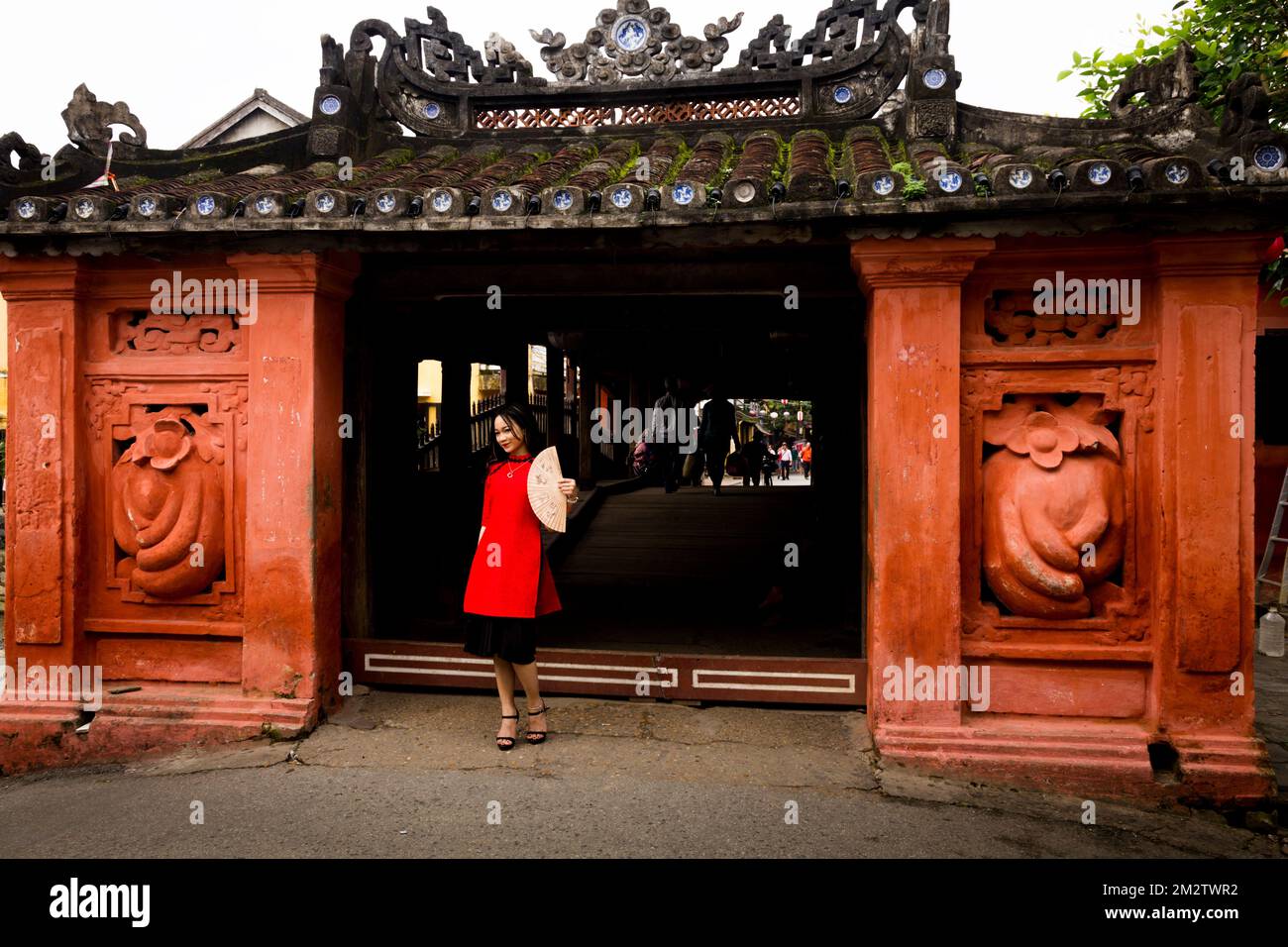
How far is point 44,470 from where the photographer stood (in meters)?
6.02

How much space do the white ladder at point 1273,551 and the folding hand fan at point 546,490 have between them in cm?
1041

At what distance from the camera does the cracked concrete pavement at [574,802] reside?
4.53 metres

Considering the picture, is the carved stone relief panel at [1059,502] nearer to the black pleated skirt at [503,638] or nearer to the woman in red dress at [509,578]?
the woman in red dress at [509,578]

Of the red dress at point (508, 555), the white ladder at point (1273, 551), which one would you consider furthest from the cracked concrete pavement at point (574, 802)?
the white ladder at point (1273, 551)

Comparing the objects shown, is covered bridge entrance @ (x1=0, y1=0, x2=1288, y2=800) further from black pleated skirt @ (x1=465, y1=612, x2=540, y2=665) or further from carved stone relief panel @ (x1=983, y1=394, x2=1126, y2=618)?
black pleated skirt @ (x1=465, y1=612, x2=540, y2=665)

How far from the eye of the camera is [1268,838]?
16.0 ft

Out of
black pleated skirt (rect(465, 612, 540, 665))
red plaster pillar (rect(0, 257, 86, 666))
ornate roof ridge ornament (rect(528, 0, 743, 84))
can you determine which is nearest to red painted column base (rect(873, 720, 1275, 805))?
black pleated skirt (rect(465, 612, 540, 665))

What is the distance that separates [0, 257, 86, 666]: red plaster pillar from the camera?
5.98m

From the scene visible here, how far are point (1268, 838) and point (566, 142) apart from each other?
631 centimetres

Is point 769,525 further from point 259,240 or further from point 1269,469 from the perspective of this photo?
point 259,240

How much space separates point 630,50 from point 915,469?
3.98 metres

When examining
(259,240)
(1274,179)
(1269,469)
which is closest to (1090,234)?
(1274,179)

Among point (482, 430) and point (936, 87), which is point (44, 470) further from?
point (482, 430)

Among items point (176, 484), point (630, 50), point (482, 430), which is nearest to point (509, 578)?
point (176, 484)
